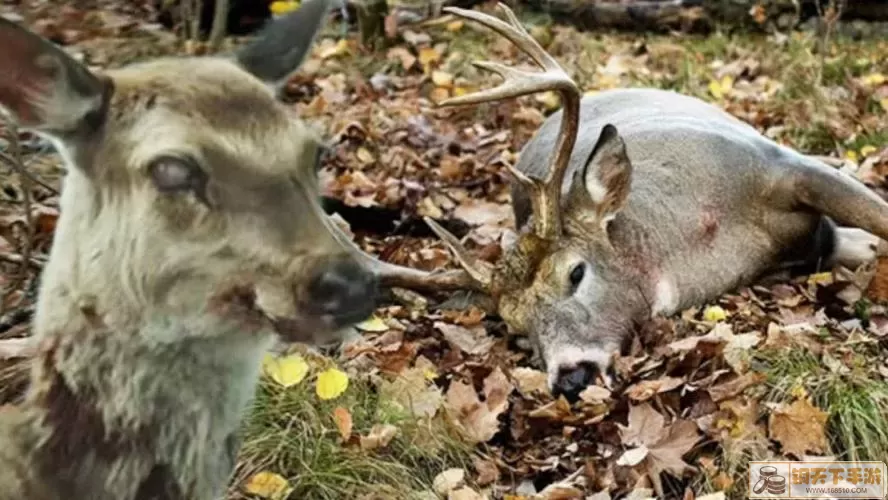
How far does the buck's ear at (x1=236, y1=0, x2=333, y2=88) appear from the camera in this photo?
246 cm

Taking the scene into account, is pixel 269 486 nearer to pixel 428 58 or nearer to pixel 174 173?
pixel 174 173

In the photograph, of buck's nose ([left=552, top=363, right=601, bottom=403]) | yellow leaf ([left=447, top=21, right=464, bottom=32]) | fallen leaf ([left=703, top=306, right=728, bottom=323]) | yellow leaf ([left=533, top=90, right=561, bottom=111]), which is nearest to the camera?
buck's nose ([left=552, top=363, right=601, bottom=403])

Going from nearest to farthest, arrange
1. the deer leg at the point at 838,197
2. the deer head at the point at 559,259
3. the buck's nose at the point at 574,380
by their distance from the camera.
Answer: the buck's nose at the point at 574,380 < the deer head at the point at 559,259 < the deer leg at the point at 838,197

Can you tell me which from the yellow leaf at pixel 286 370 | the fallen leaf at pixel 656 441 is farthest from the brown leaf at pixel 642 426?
the yellow leaf at pixel 286 370

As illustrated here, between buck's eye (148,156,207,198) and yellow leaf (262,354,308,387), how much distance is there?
5.99 feet

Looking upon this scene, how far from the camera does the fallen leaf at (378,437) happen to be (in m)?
4.03

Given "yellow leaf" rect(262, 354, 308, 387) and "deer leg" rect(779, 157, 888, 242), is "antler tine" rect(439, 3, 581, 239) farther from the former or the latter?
"yellow leaf" rect(262, 354, 308, 387)

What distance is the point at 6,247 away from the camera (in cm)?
462

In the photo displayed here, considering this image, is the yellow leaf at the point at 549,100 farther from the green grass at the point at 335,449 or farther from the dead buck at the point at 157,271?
the dead buck at the point at 157,271

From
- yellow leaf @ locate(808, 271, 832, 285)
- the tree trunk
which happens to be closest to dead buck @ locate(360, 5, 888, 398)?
yellow leaf @ locate(808, 271, 832, 285)

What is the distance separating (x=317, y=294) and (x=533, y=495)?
2.01 m

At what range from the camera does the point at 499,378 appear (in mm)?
4766

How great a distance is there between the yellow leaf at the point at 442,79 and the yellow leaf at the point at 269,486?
6.11 metres

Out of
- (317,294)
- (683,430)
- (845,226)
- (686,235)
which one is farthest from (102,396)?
(845,226)
